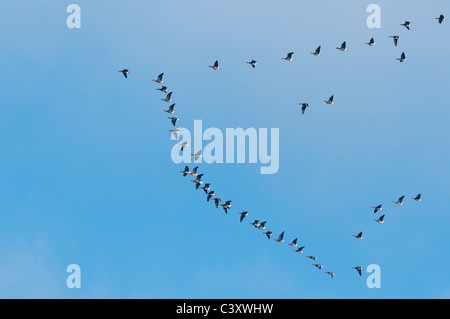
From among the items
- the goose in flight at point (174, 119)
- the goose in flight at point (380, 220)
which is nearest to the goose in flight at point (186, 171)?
the goose in flight at point (174, 119)

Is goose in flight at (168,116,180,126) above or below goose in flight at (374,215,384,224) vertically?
above

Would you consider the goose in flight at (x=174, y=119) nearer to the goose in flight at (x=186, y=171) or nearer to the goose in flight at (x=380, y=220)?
the goose in flight at (x=186, y=171)

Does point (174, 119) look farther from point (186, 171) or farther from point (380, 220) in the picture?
point (380, 220)

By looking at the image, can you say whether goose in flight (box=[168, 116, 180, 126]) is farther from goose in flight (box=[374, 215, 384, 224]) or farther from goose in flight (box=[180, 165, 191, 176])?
goose in flight (box=[374, 215, 384, 224])

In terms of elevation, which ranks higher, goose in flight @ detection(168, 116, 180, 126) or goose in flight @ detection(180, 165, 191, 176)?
goose in flight @ detection(168, 116, 180, 126)

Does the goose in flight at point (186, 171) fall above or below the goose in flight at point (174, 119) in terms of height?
below

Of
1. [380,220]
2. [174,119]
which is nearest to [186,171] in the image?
[174,119]

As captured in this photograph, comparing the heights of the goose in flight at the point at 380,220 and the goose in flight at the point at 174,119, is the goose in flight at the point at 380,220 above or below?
below

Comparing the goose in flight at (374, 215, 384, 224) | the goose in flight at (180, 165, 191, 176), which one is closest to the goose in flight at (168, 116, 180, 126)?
the goose in flight at (180, 165, 191, 176)
